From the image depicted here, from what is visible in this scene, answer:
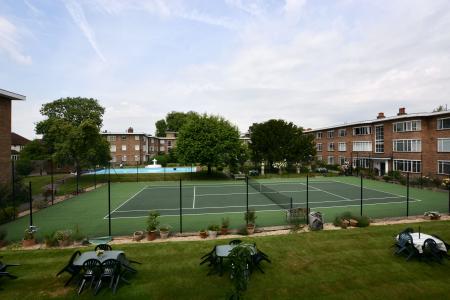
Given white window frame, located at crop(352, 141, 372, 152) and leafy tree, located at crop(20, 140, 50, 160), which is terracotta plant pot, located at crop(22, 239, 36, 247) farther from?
white window frame, located at crop(352, 141, 372, 152)

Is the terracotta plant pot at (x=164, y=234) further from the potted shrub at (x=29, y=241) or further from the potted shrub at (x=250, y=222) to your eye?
the potted shrub at (x=29, y=241)

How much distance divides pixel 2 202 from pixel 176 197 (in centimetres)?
1404

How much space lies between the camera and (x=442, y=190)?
102 feet

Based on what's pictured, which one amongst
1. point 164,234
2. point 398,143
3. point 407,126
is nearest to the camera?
point 164,234

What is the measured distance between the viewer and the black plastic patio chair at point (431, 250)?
9906 mm

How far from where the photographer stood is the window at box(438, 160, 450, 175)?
A: 114ft

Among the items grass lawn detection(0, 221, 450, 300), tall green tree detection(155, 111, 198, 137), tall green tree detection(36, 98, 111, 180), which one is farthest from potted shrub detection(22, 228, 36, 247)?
tall green tree detection(155, 111, 198, 137)

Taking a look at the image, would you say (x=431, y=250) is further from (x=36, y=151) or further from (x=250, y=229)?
(x=36, y=151)

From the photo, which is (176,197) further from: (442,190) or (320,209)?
(442,190)

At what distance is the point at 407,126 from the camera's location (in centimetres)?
4075

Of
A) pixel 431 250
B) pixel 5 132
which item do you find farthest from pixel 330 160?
pixel 5 132

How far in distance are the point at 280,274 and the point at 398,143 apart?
41654 millimetres

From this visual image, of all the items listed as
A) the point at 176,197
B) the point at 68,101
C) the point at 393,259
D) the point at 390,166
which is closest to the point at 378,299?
the point at 393,259

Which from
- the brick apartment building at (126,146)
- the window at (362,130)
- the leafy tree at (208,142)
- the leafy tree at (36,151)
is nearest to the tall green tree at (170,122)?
the brick apartment building at (126,146)
